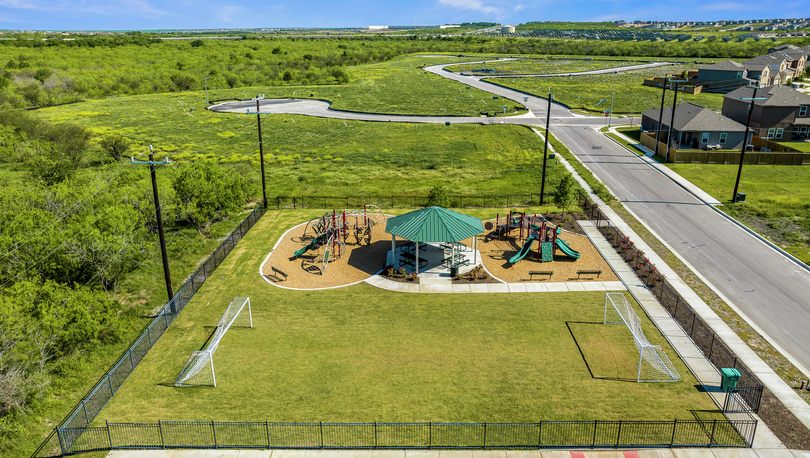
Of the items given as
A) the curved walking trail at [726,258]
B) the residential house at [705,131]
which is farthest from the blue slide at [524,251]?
the residential house at [705,131]

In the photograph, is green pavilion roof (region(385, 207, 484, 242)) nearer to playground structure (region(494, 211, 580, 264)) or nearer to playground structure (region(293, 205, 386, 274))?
playground structure (region(494, 211, 580, 264))

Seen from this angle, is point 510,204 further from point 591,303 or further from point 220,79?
point 220,79

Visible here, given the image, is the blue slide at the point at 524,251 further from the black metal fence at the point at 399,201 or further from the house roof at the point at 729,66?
the house roof at the point at 729,66

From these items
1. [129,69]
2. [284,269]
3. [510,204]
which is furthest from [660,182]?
[129,69]

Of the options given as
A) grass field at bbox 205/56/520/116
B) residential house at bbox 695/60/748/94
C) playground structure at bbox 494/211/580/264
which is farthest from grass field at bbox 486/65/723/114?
playground structure at bbox 494/211/580/264

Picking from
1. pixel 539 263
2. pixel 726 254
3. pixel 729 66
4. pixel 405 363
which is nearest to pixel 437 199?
pixel 539 263

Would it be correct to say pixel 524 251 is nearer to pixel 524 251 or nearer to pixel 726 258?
pixel 524 251
